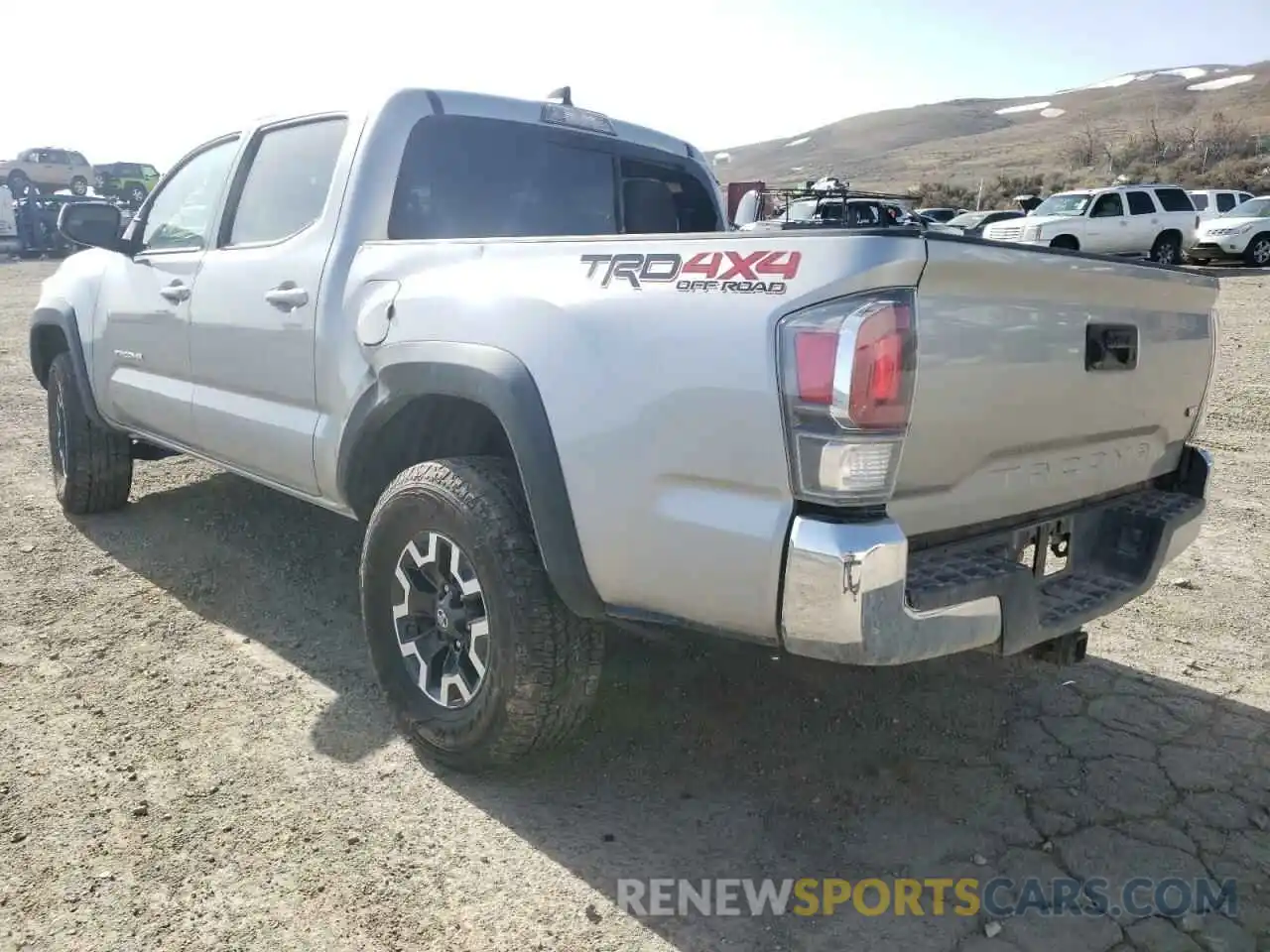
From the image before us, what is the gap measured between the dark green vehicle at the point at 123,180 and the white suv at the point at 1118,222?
32.5m

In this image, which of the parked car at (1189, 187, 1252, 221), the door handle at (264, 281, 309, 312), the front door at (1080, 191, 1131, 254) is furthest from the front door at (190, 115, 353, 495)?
the parked car at (1189, 187, 1252, 221)

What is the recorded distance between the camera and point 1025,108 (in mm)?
108125

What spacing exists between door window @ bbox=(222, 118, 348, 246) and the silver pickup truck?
0.06ft

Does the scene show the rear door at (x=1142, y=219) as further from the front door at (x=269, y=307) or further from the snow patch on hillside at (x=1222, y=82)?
the snow patch on hillside at (x=1222, y=82)

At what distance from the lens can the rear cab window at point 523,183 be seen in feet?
10.8

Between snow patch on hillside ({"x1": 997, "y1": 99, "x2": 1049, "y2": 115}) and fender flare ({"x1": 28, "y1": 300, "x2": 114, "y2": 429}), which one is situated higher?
snow patch on hillside ({"x1": 997, "y1": 99, "x2": 1049, "y2": 115})

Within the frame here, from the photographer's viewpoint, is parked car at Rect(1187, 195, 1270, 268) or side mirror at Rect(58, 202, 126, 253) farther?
parked car at Rect(1187, 195, 1270, 268)

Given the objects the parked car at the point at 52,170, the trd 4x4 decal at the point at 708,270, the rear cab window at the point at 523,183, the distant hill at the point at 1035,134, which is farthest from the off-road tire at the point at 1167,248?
the parked car at the point at 52,170

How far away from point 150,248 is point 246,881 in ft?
10.2

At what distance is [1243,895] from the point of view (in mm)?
2389

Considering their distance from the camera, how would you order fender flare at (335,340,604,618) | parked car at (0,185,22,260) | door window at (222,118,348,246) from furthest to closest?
1. parked car at (0,185,22,260)
2. door window at (222,118,348,246)
3. fender flare at (335,340,604,618)

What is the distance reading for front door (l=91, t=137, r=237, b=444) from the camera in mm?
4051

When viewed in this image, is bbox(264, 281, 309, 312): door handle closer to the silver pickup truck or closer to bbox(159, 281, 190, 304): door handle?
the silver pickup truck

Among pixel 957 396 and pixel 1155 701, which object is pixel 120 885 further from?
pixel 1155 701
